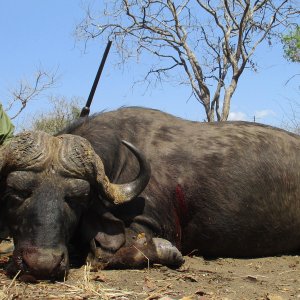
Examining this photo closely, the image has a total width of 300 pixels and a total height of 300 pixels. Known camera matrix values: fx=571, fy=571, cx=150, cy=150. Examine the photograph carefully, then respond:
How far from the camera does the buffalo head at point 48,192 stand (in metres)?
3.91

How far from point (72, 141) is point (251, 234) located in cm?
207

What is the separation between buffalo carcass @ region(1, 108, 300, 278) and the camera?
415 centimetres

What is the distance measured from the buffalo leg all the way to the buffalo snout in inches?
24.0

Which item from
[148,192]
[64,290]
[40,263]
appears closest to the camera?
[64,290]

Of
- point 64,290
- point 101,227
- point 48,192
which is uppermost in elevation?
point 48,192

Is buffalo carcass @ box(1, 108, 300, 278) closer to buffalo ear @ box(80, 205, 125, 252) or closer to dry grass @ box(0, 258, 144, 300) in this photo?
buffalo ear @ box(80, 205, 125, 252)

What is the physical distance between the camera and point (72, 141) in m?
4.47

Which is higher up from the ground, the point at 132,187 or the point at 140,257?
the point at 132,187

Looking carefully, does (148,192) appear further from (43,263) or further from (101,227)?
(43,263)

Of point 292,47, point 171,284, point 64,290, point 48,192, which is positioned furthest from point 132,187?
point 292,47

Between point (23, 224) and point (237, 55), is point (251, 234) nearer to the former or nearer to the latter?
point (23, 224)

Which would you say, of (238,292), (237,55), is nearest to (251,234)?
(238,292)

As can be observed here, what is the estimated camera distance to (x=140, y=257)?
4539mm

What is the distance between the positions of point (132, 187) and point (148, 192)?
45 cm
